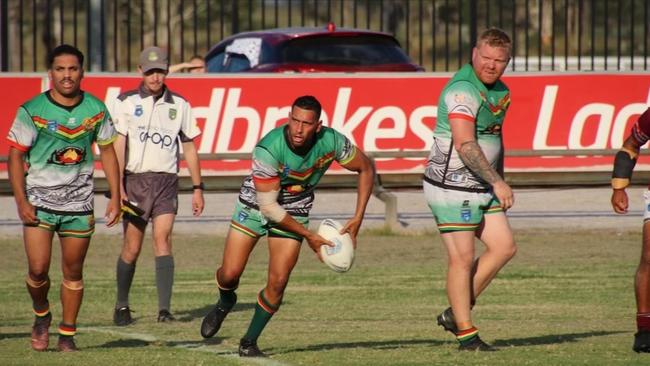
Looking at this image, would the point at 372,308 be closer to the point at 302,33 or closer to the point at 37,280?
the point at 37,280

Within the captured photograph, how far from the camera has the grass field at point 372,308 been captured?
1041 cm

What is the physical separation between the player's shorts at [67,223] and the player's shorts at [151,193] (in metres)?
2.38

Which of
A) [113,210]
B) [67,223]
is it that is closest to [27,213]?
[67,223]

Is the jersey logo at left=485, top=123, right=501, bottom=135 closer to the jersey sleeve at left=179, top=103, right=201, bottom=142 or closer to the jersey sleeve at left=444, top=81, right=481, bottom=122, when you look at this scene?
the jersey sleeve at left=444, top=81, right=481, bottom=122

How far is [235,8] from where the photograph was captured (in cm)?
2261

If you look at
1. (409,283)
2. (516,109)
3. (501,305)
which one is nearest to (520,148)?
(516,109)

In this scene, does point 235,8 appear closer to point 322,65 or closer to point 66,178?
point 322,65

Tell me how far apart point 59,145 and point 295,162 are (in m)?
1.59

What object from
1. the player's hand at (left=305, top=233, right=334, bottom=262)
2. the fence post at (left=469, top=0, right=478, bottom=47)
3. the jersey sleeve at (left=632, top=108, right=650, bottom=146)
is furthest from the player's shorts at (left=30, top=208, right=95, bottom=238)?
the fence post at (left=469, top=0, right=478, bottom=47)

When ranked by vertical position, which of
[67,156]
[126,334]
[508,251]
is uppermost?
[67,156]

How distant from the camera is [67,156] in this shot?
1040 cm

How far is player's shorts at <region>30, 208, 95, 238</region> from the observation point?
1047 centimetres

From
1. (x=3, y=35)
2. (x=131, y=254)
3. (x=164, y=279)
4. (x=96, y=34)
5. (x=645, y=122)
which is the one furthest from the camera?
(x=96, y=34)

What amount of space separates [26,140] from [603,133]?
12.3 meters
